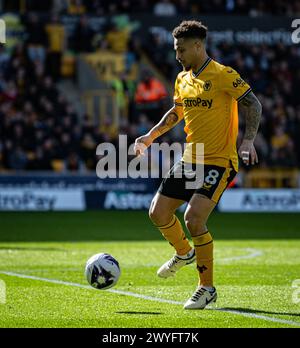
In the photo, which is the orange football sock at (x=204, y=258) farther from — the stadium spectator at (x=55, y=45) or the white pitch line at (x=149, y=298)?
the stadium spectator at (x=55, y=45)

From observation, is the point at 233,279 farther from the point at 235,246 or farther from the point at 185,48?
the point at 235,246

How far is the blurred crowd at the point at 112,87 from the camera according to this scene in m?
26.0

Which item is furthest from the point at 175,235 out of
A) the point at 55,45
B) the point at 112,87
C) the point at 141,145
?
the point at 55,45

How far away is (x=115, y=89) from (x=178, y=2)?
A: 13.2 feet

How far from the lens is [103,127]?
27344 mm

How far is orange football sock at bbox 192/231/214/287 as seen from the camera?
345 inches

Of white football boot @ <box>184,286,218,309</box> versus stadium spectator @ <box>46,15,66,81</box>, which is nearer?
white football boot @ <box>184,286,218,309</box>

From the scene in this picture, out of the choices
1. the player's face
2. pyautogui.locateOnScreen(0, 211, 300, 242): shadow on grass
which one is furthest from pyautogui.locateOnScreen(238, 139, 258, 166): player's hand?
pyautogui.locateOnScreen(0, 211, 300, 242): shadow on grass

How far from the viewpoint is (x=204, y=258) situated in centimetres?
880

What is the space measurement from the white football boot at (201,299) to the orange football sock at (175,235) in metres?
1.00

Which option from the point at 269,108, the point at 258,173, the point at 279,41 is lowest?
the point at 258,173

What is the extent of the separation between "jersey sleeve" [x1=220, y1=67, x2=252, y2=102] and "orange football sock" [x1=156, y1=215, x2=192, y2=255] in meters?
1.49

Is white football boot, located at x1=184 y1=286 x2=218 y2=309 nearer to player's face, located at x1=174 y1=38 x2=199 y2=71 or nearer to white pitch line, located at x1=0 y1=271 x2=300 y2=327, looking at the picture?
white pitch line, located at x1=0 y1=271 x2=300 y2=327
